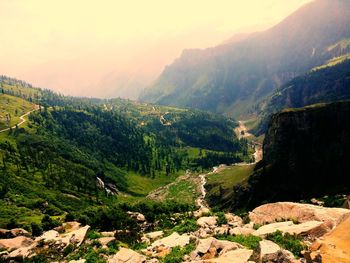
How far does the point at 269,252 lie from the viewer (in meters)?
33.8

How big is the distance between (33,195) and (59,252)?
116358 mm

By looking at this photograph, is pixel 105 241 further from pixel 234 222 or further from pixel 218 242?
pixel 234 222

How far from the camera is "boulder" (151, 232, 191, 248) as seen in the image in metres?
51.4

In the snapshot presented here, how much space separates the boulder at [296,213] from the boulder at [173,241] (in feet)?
53.4

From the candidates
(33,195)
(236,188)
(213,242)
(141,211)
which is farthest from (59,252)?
(236,188)

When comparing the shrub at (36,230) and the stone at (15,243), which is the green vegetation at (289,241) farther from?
the shrub at (36,230)

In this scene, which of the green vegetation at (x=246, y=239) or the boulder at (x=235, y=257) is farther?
the green vegetation at (x=246, y=239)

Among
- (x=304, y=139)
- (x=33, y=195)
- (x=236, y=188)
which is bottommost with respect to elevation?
(x=236, y=188)

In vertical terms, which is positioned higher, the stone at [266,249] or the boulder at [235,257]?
the stone at [266,249]

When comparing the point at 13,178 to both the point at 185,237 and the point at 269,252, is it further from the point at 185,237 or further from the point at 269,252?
the point at 269,252

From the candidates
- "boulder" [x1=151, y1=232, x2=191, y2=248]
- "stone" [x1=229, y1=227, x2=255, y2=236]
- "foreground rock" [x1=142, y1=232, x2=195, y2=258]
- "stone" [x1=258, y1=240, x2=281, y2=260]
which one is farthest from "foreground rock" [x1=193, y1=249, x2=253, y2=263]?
"stone" [x1=229, y1=227, x2=255, y2=236]

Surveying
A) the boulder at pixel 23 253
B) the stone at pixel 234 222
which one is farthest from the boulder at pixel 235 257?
the boulder at pixel 23 253

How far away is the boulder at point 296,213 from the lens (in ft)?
175

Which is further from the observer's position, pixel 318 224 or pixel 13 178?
pixel 13 178
